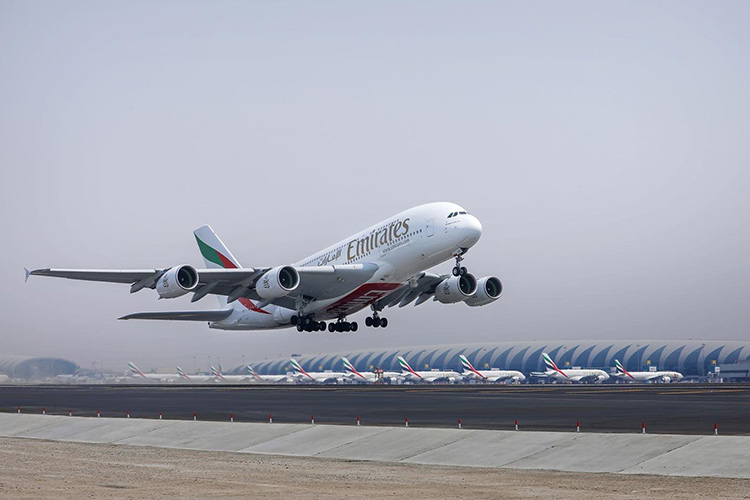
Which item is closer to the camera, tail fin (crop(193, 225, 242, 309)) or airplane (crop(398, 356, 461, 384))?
tail fin (crop(193, 225, 242, 309))

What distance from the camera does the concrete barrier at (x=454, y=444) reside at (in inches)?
1081

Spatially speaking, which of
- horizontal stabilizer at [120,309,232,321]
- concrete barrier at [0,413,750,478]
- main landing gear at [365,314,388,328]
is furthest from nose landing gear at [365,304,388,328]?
concrete barrier at [0,413,750,478]

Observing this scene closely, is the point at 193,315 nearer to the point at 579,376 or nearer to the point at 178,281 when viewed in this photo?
the point at 178,281

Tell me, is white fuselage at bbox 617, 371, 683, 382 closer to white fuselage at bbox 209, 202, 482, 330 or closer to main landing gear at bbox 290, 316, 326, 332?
white fuselage at bbox 209, 202, 482, 330

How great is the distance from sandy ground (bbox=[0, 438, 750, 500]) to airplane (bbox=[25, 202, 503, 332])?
23.5 meters

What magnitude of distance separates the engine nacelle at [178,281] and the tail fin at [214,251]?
70.4 feet

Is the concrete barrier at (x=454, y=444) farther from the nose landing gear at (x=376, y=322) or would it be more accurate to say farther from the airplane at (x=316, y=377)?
the airplane at (x=316, y=377)

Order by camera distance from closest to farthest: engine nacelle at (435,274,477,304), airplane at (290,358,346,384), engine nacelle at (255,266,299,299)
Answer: engine nacelle at (255,266,299,299), engine nacelle at (435,274,477,304), airplane at (290,358,346,384)

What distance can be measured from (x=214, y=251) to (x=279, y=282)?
76.5 feet

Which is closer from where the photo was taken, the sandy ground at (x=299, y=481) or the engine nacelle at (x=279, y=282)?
the sandy ground at (x=299, y=481)

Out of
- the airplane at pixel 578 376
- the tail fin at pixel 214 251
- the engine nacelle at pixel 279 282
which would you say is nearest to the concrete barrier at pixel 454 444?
the engine nacelle at pixel 279 282

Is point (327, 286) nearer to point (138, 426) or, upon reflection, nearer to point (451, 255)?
point (451, 255)

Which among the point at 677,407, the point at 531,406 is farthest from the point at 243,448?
the point at 677,407

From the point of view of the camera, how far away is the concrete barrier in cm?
2745
